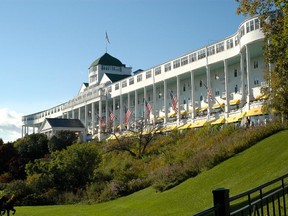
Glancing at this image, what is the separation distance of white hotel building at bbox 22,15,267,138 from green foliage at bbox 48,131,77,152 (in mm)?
9461

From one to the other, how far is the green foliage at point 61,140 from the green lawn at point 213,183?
35.8 m

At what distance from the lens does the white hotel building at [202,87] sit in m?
50.8

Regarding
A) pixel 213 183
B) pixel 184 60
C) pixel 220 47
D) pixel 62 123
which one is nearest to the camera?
pixel 213 183

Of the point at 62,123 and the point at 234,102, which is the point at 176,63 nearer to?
the point at 234,102

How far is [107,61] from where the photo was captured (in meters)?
112

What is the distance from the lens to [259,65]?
56.3 meters

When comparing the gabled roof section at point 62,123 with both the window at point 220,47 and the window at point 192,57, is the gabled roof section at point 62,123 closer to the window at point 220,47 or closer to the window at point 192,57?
the window at point 192,57

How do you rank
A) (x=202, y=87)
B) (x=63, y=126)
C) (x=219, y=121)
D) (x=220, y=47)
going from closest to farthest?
(x=219, y=121)
(x=220, y=47)
(x=202, y=87)
(x=63, y=126)

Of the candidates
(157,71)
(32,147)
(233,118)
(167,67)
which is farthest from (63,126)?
(233,118)

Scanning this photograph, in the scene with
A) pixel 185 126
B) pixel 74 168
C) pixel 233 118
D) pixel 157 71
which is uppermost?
pixel 157 71

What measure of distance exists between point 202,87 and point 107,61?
49.1 meters

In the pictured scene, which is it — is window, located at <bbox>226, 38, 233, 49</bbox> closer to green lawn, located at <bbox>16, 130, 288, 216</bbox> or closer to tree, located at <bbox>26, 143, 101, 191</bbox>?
tree, located at <bbox>26, 143, 101, 191</bbox>

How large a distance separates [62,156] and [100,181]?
603cm

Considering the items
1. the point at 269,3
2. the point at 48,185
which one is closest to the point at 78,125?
the point at 48,185
